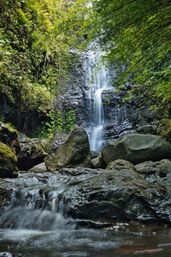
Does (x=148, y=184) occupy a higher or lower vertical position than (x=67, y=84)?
lower

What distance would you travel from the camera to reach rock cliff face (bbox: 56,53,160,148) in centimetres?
1384

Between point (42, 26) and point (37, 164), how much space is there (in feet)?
23.2

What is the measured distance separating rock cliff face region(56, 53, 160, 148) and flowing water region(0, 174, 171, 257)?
→ 21.9ft

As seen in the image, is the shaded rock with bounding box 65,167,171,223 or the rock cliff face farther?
the rock cliff face

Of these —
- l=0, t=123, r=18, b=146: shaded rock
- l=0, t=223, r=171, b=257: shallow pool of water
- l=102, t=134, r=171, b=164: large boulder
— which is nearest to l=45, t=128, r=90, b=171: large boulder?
l=102, t=134, r=171, b=164: large boulder

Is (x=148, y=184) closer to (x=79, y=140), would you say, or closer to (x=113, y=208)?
(x=113, y=208)

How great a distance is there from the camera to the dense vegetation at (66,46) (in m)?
4.62

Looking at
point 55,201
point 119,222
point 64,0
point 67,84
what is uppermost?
point 64,0

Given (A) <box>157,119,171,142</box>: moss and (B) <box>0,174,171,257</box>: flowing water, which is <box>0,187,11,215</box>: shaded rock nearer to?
(B) <box>0,174,171,257</box>: flowing water

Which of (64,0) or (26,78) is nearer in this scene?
(26,78)

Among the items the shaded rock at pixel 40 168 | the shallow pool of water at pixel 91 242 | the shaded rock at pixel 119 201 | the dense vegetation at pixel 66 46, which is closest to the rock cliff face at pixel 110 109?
the dense vegetation at pixel 66 46

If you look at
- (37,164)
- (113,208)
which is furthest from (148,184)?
(37,164)

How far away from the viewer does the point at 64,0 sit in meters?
20.2

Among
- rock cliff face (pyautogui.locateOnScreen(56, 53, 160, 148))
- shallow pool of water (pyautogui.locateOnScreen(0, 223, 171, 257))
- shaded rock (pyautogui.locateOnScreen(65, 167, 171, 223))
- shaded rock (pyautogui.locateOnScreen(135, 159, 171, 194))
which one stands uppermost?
rock cliff face (pyautogui.locateOnScreen(56, 53, 160, 148))
